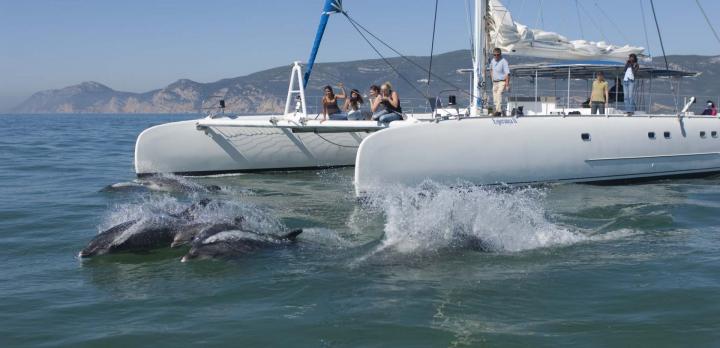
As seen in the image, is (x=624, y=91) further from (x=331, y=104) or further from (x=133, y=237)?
(x=133, y=237)

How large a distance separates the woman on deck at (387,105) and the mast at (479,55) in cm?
161

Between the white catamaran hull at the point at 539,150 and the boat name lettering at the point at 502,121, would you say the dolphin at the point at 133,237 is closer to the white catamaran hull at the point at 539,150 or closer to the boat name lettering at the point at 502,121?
the white catamaran hull at the point at 539,150

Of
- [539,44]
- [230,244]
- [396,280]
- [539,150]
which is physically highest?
[539,44]

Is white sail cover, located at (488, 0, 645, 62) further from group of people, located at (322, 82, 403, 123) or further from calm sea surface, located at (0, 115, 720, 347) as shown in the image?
calm sea surface, located at (0, 115, 720, 347)

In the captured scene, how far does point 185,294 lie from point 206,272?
2.25 feet

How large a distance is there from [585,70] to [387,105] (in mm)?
5293

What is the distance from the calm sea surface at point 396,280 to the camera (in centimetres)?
505

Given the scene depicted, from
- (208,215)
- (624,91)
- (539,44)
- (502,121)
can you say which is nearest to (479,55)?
(502,121)

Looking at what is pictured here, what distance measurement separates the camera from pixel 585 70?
15.4m

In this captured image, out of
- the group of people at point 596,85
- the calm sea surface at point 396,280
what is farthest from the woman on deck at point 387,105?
the calm sea surface at point 396,280

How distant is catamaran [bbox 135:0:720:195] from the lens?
1102 centimetres

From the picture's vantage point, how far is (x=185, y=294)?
5.98 m

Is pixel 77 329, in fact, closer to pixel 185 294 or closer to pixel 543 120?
pixel 185 294

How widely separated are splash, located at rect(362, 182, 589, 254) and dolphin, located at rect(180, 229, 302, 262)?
1.17 meters
